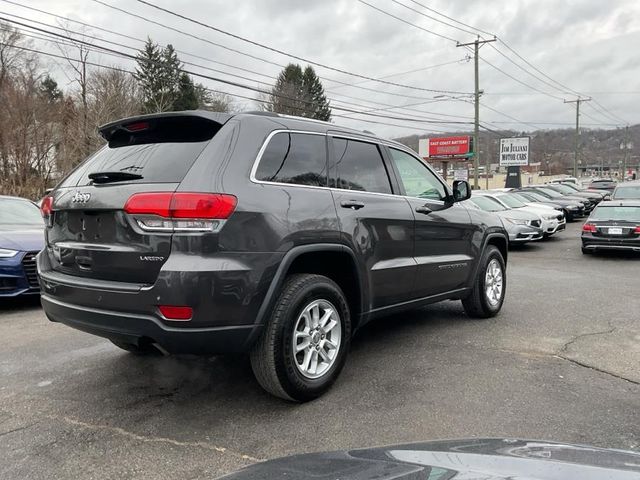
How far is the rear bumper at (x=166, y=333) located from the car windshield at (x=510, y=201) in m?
13.8

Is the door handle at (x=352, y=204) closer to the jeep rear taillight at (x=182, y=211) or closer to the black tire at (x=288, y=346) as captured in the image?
the black tire at (x=288, y=346)

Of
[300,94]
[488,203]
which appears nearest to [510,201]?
[488,203]

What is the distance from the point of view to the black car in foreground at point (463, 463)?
4.92ft

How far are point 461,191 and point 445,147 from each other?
147 ft

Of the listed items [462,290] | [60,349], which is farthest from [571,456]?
[60,349]

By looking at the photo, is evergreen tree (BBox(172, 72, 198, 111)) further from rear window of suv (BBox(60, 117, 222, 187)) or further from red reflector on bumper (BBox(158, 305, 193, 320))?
red reflector on bumper (BBox(158, 305, 193, 320))

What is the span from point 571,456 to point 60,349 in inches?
176

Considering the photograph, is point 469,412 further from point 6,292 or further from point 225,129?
point 6,292

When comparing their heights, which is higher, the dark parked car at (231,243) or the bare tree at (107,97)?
the bare tree at (107,97)

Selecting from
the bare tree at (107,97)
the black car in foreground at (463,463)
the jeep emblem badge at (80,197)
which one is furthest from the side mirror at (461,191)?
the bare tree at (107,97)

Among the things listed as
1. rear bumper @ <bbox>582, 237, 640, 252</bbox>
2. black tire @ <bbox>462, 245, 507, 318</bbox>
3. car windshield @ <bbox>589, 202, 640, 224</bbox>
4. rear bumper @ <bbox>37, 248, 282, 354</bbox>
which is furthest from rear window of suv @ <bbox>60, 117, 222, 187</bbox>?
car windshield @ <bbox>589, 202, 640, 224</bbox>

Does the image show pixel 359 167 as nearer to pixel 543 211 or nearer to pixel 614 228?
pixel 614 228

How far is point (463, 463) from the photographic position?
5.31 feet

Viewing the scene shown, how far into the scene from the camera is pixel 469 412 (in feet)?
11.1
